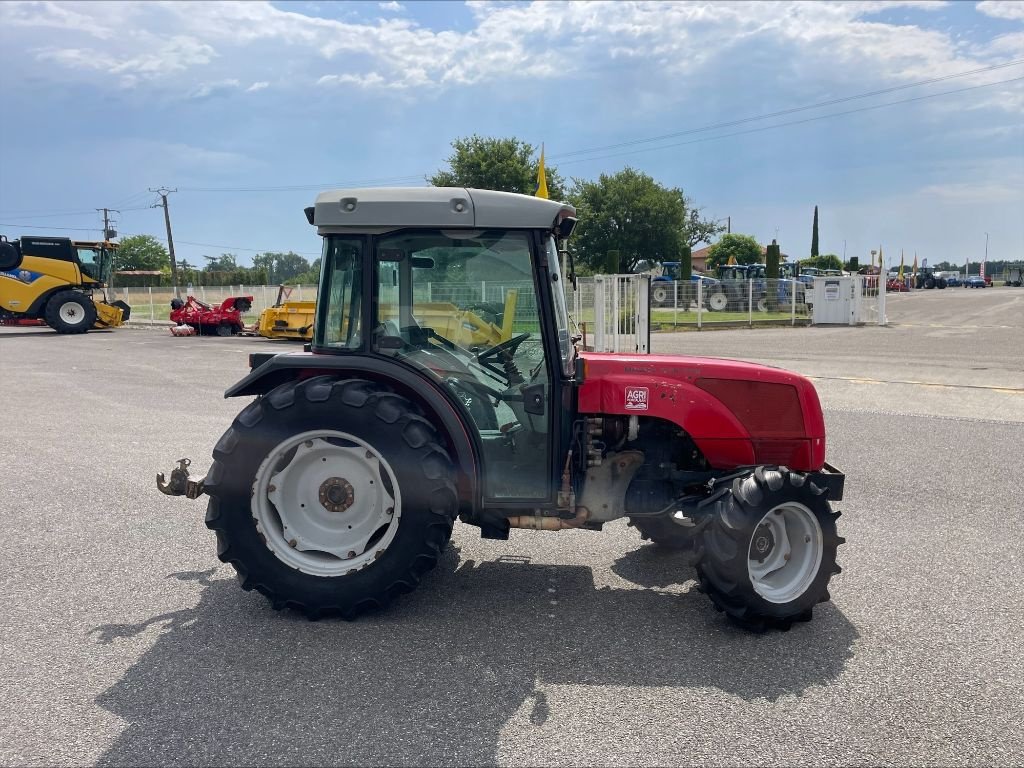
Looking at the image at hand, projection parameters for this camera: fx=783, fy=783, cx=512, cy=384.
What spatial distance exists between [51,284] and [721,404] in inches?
1042

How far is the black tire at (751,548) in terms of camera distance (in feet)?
11.9

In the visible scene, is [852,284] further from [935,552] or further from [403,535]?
[403,535]

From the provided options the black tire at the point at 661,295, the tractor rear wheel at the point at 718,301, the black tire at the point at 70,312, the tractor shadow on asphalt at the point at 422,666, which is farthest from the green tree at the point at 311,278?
the tractor rear wheel at the point at 718,301

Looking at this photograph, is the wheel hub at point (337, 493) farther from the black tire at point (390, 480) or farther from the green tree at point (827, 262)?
the green tree at point (827, 262)

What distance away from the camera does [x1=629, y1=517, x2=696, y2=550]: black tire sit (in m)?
4.47

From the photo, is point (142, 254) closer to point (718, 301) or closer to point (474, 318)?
point (718, 301)

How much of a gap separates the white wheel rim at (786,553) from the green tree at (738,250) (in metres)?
53.9

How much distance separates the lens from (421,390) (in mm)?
3814

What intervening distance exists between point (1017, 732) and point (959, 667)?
1.58 ft

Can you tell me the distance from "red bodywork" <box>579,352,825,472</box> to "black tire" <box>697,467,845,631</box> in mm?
324

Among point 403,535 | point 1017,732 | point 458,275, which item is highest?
point 458,275

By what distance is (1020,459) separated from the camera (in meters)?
7.31

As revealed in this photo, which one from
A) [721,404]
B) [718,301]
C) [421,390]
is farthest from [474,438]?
[718,301]

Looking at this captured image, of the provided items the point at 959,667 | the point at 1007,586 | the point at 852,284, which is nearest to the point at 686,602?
the point at 959,667
